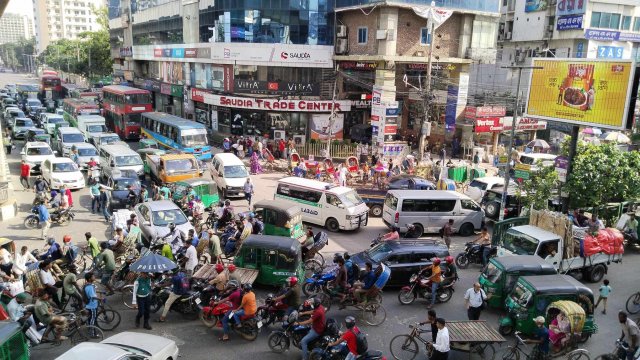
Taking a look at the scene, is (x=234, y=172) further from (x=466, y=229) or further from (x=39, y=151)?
(x=466, y=229)

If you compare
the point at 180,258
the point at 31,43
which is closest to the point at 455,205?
the point at 180,258

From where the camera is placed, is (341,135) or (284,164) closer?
(284,164)

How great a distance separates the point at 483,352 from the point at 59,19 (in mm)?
176335

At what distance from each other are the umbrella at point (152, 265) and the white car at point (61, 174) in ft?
46.6

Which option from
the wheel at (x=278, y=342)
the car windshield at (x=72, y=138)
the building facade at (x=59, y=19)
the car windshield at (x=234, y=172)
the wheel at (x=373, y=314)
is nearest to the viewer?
the wheel at (x=278, y=342)

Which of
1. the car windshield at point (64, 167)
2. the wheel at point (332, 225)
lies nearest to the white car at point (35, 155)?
the car windshield at point (64, 167)

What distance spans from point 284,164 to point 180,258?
17.8 meters

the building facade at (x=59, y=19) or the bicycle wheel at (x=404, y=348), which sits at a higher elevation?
the building facade at (x=59, y=19)

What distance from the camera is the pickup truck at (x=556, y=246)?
15102 mm

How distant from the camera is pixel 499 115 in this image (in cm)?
3588

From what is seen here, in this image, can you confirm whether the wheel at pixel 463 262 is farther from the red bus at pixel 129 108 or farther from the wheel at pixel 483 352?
the red bus at pixel 129 108

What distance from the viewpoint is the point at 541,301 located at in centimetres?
1188

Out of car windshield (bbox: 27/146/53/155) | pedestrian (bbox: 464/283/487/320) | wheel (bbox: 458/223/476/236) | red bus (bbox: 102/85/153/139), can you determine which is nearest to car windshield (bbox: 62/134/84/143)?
car windshield (bbox: 27/146/53/155)

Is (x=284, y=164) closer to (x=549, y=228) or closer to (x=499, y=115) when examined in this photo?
(x=499, y=115)
